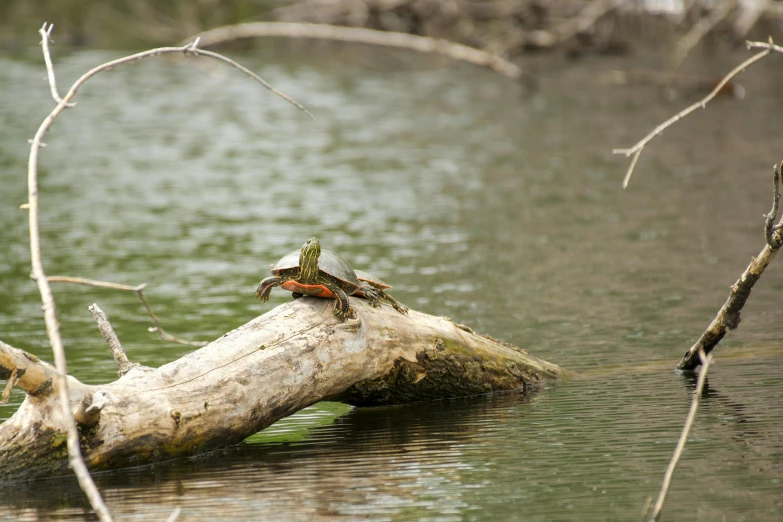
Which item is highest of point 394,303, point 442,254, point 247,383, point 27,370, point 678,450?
point 442,254

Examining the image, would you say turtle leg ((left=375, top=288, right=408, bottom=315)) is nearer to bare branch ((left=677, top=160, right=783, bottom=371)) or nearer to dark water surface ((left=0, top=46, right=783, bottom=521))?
dark water surface ((left=0, top=46, right=783, bottom=521))

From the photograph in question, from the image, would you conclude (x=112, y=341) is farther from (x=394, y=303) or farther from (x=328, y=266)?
(x=394, y=303)

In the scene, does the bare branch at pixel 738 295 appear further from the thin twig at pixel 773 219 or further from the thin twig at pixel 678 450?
the thin twig at pixel 678 450

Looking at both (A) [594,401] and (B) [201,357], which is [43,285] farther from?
(A) [594,401]

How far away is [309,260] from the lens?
7.43 meters

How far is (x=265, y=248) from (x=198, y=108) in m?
15.7

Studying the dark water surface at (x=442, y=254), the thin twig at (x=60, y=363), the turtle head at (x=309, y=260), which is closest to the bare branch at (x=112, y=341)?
the dark water surface at (x=442, y=254)

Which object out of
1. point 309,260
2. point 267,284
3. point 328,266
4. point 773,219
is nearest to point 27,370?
point 267,284

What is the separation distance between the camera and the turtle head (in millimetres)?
7363

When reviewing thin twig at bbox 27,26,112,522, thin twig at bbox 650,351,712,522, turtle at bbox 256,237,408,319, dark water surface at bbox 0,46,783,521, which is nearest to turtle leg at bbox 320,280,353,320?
turtle at bbox 256,237,408,319

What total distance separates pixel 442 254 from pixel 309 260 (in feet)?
25.9

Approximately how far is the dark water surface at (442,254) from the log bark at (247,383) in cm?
21

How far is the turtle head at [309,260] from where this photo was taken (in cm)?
736

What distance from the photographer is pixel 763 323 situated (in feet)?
34.2
